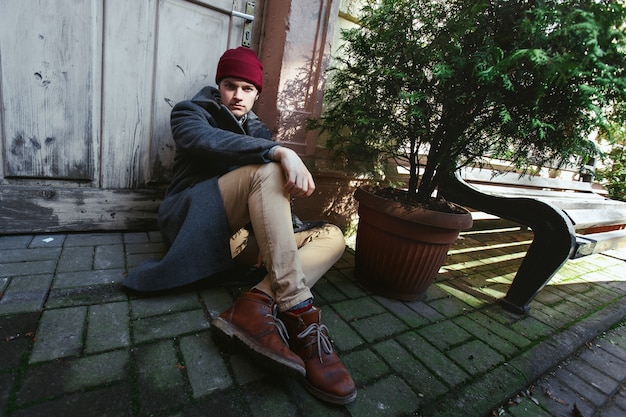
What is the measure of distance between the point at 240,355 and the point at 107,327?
0.52 meters

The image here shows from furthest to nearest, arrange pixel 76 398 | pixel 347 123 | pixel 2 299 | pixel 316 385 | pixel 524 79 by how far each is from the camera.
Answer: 1. pixel 347 123
2. pixel 524 79
3. pixel 2 299
4. pixel 316 385
5. pixel 76 398

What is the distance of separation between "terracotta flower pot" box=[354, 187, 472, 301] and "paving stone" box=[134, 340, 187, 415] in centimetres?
117

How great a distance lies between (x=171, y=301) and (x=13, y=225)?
1149mm

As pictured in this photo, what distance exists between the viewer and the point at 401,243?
1.83 metres

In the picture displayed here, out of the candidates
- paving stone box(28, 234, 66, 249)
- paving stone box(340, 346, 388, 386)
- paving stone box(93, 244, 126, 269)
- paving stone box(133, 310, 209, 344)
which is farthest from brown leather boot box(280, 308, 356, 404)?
paving stone box(28, 234, 66, 249)

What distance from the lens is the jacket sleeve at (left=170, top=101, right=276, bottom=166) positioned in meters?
1.41

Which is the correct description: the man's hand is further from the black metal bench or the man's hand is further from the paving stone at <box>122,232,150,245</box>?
the black metal bench

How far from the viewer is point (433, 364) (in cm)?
142

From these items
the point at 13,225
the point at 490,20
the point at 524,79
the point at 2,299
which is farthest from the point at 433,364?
the point at 13,225

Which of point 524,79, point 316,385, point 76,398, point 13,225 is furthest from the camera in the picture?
point 13,225

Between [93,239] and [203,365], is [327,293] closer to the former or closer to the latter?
[203,365]

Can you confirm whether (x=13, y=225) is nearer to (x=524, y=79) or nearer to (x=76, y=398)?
(x=76, y=398)

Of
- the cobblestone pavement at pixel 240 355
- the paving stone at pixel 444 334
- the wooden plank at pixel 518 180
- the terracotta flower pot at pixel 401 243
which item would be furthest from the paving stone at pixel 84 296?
the wooden plank at pixel 518 180

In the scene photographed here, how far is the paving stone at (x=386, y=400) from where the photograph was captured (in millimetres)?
1116
